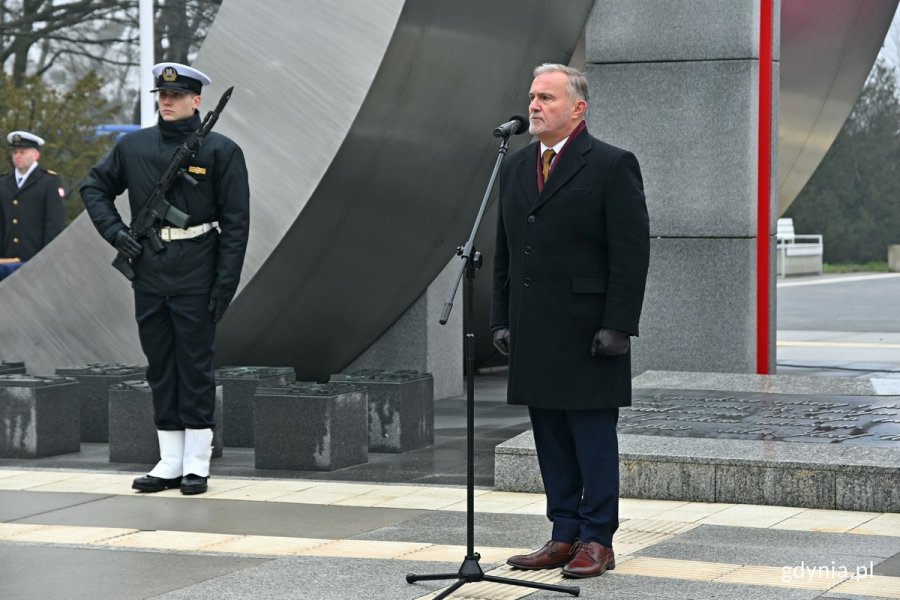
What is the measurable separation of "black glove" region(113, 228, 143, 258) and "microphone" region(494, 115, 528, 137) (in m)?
2.86

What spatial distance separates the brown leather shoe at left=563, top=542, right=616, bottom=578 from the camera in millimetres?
5570

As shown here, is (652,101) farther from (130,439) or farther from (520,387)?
(520,387)

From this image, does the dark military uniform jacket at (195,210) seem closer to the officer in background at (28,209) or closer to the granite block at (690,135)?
the granite block at (690,135)

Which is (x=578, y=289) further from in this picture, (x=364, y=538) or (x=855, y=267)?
(x=855, y=267)

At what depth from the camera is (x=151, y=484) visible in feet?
25.8

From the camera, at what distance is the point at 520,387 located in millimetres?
5805

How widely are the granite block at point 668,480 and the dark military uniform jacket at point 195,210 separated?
2.22 metres

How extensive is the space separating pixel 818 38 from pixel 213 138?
8511 mm

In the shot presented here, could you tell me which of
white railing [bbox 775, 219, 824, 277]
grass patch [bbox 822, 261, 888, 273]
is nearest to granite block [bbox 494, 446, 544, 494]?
white railing [bbox 775, 219, 824, 277]

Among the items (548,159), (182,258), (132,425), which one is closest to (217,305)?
(182,258)

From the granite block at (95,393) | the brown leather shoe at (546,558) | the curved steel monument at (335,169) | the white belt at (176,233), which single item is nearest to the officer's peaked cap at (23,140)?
the curved steel monument at (335,169)

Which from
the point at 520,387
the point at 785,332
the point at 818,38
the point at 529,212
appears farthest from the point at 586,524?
the point at 785,332

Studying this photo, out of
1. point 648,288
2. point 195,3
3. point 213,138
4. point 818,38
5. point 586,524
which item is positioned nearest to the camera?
point 586,524

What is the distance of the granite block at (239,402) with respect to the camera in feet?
30.7
